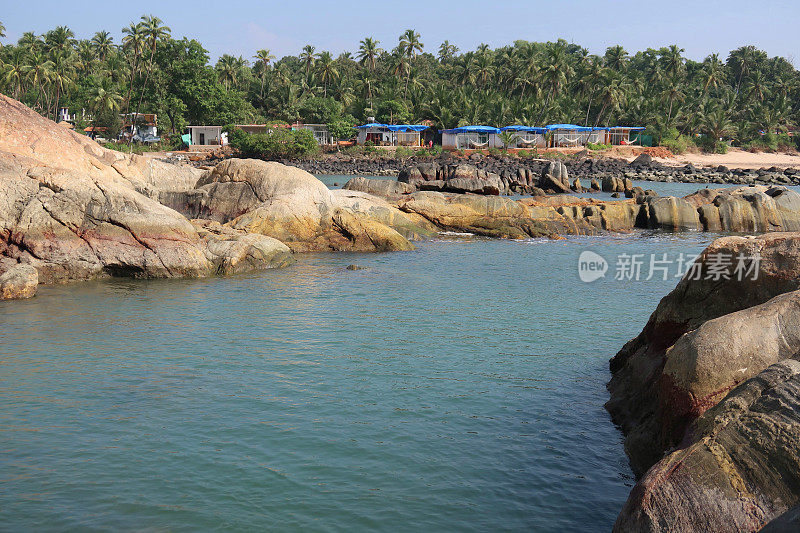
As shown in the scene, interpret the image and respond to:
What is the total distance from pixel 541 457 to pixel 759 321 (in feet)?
11.3

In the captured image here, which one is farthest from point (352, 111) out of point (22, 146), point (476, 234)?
point (22, 146)

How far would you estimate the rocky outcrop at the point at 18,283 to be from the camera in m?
18.2

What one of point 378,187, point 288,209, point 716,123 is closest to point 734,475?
point 288,209

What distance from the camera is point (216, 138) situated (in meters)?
95.7

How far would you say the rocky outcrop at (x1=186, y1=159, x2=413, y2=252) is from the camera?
1093 inches

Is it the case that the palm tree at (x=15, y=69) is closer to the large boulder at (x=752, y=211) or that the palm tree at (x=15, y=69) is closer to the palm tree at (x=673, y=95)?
the large boulder at (x=752, y=211)

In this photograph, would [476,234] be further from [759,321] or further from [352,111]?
[352,111]

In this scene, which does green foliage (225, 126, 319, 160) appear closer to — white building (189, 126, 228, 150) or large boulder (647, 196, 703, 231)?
white building (189, 126, 228, 150)

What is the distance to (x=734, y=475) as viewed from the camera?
6.16 m

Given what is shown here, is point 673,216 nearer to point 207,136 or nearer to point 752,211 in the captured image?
point 752,211

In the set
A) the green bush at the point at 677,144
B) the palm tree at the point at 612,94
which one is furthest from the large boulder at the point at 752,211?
the green bush at the point at 677,144

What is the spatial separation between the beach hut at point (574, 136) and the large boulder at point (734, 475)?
99571 millimetres

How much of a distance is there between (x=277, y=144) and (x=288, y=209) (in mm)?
62726

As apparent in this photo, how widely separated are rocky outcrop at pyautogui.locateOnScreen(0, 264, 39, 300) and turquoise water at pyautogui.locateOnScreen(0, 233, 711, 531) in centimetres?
58
